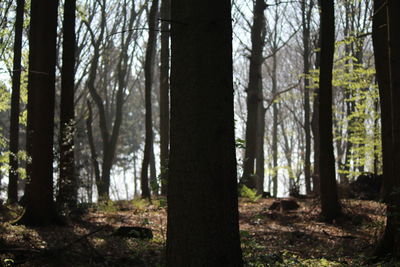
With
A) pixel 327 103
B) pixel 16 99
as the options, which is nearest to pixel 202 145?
pixel 327 103

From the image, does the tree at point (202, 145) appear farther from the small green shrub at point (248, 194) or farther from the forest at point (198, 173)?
the small green shrub at point (248, 194)

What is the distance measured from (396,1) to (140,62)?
2408 centimetres

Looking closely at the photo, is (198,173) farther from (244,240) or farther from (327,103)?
(327,103)

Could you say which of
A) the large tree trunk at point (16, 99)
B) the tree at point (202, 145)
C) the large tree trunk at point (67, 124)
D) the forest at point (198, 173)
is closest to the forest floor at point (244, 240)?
the forest at point (198, 173)

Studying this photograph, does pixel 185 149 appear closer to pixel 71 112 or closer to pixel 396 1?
pixel 396 1

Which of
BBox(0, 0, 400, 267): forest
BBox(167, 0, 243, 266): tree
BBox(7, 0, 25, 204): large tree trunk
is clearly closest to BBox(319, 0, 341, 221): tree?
BBox(0, 0, 400, 267): forest

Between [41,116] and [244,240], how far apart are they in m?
4.33

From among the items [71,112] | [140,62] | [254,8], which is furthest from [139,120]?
[71,112]

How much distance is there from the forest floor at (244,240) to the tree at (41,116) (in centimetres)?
45

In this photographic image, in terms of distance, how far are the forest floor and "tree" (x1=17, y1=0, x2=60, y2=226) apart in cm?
45

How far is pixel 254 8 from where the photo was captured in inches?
770

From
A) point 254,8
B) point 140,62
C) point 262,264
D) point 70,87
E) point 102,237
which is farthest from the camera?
point 140,62

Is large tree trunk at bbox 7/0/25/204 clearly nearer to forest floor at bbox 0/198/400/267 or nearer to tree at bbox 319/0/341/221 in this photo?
forest floor at bbox 0/198/400/267

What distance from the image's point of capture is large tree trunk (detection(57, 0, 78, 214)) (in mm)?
9656
